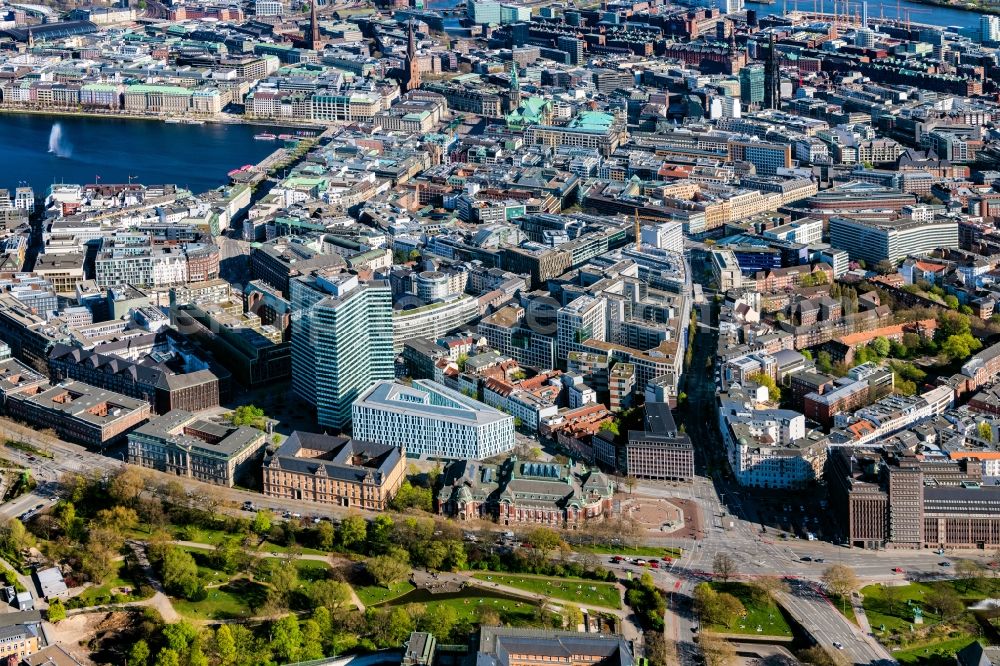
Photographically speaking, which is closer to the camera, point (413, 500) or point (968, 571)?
point (968, 571)

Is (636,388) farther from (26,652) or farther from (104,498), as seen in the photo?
(26,652)

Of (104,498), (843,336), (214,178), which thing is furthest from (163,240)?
(843,336)

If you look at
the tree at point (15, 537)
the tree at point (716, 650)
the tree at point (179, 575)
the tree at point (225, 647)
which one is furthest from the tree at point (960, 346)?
the tree at point (15, 537)

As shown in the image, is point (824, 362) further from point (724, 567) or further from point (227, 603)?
point (227, 603)

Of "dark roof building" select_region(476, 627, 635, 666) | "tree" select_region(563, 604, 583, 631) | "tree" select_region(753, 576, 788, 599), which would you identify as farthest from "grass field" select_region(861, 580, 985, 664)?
"tree" select_region(563, 604, 583, 631)

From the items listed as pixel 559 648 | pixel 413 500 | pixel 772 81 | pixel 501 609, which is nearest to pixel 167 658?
pixel 501 609

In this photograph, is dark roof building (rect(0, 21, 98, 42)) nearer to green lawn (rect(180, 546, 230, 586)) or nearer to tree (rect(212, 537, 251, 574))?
green lawn (rect(180, 546, 230, 586))
